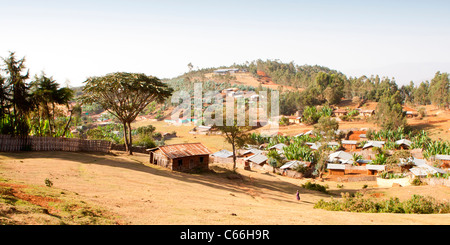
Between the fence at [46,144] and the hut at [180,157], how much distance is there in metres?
6.45

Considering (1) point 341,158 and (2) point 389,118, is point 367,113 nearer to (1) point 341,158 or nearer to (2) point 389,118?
(2) point 389,118

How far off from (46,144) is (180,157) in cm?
1273

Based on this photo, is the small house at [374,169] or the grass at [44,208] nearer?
the grass at [44,208]

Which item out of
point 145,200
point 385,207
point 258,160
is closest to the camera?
point 145,200

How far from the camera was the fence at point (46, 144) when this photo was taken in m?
26.5

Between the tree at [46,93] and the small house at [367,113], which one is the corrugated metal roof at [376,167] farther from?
the small house at [367,113]

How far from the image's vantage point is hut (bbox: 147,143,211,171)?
31.2m

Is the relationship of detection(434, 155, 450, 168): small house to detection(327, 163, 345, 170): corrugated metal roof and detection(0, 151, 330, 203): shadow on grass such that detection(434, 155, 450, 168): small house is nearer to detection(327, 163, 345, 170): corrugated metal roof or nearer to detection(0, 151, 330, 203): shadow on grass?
detection(327, 163, 345, 170): corrugated metal roof

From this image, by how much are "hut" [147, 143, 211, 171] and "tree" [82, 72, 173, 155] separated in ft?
18.5

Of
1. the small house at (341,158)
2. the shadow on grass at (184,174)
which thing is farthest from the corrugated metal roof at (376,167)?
the shadow on grass at (184,174)

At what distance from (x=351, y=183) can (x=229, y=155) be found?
18903 mm

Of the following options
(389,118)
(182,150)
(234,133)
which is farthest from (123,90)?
(389,118)

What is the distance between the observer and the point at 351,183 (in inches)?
1623

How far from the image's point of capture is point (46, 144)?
97.1 feet
